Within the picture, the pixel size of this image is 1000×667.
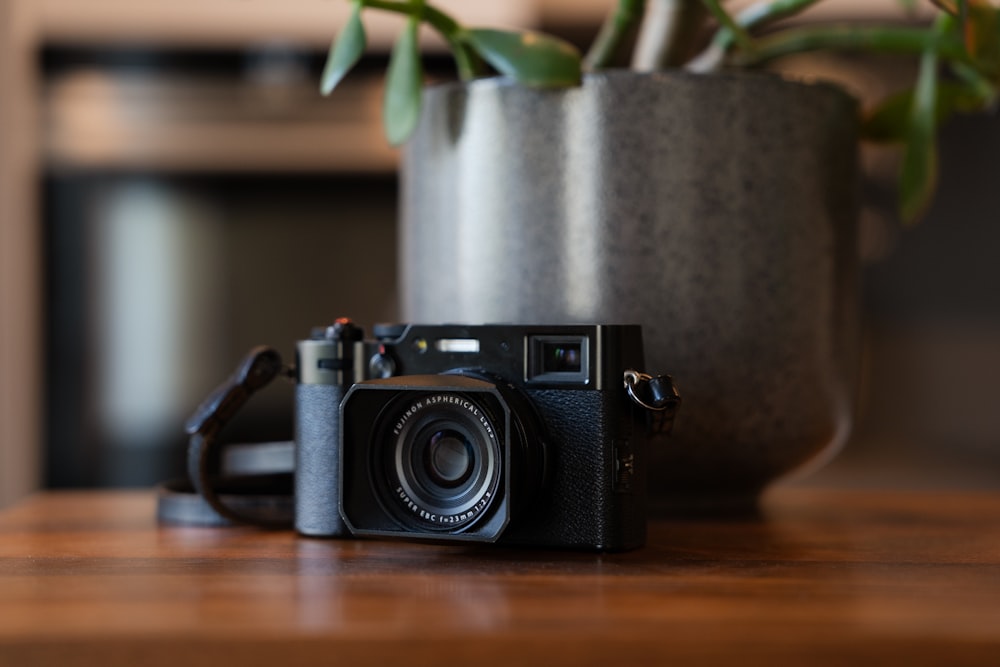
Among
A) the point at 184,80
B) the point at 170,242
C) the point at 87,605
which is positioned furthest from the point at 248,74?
the point at 87,605

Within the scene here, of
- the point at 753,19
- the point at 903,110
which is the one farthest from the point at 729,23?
the point at 903,110

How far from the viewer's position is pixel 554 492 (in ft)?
2.03

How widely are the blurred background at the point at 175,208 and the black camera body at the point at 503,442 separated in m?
1.21

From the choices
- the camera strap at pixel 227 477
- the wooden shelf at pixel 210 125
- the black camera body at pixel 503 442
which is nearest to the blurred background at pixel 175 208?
the wooden shelf at pixel 210 125

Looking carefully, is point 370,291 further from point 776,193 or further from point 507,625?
point 507,625

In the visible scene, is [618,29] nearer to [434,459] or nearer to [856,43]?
[856,43]

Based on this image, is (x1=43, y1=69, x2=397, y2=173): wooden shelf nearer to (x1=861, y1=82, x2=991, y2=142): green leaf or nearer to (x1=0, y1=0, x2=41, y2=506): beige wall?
(x1=0, y1=0, x2=41, y2=506): beige wall

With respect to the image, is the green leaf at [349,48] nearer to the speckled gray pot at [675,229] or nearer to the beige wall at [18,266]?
the speckled gray pot at [675,229]

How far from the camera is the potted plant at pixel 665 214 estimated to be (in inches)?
28.3

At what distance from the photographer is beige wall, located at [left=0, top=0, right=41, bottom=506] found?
177 centimetres

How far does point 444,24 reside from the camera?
2.46ft

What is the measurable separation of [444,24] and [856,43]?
274 mm

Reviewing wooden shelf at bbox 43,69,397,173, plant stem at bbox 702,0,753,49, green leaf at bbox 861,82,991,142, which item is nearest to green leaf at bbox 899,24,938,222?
green leaf at bbox 861,82,991,142

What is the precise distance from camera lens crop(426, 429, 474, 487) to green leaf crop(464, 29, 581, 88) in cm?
23
